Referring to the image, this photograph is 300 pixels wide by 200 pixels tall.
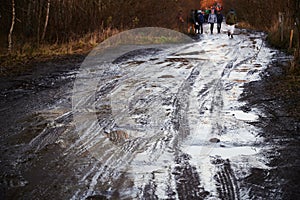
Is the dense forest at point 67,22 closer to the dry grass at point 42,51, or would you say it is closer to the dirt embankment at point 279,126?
the dry grass at point 42,51

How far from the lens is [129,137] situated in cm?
628

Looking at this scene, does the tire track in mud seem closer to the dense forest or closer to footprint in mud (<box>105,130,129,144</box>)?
footprint in mud (<box>105,130,129,144</box>)

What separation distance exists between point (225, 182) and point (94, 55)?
12.6m

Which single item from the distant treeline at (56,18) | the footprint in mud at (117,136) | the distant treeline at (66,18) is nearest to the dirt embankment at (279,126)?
the footprint in mud at (117,136)

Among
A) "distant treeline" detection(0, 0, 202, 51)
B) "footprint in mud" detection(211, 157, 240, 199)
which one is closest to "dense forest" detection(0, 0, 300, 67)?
"distant treeline" detection(0, 0, 202, 51)

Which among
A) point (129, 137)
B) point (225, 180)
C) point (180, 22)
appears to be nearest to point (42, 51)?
point (129, 137)

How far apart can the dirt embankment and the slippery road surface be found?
0.17 meters

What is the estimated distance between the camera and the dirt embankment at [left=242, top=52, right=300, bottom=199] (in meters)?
4.61

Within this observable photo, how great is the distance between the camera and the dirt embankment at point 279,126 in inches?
181

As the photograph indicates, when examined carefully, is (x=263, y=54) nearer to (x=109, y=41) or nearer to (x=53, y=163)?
(x=109, y=41)

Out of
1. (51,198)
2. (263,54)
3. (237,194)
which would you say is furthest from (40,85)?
(263,54)

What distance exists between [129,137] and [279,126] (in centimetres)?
252

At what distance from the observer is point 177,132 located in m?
6.47

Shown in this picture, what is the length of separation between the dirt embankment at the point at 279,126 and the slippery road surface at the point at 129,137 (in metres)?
0.17
